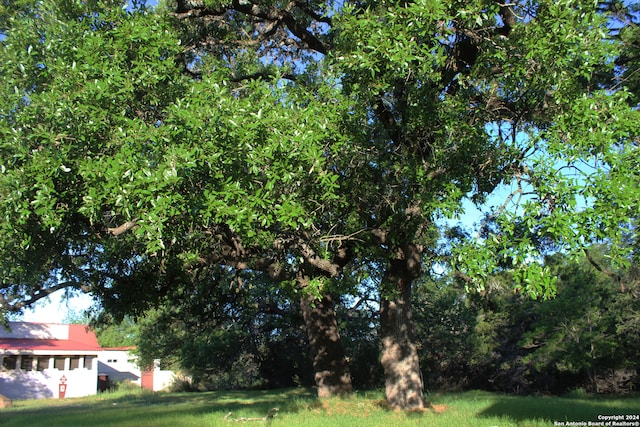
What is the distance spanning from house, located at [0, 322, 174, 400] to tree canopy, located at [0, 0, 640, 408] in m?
26.7

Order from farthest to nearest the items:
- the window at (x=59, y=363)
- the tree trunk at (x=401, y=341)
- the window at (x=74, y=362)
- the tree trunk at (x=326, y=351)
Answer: the window at (x=74, y=362)
the window at (x=59, y=363)
the tree trunk at (x=326, y=351)
the tree trunk at (x=401, y=341)

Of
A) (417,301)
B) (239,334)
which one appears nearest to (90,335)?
(239,334)

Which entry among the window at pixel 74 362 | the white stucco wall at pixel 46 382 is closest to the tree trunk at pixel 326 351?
the white stucco wall at pixel 46 382

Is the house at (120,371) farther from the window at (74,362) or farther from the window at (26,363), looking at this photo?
the window at (26,363)

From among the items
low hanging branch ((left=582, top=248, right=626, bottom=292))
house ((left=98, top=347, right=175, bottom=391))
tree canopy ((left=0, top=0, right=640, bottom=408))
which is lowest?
house ((left=98, top=347, right=175, bottom=391))

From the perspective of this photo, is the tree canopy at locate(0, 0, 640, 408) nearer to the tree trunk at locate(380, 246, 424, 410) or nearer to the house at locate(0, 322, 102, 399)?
the tree trunk at locate(380, 246, 424, 410)

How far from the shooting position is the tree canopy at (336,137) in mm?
7156

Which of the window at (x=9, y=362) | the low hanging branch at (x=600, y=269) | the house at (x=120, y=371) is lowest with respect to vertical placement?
the house at (x=120, y=371)

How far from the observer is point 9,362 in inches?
1281

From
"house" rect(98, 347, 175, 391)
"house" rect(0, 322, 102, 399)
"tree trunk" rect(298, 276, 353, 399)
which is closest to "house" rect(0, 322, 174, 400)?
"house" rect(0, 322, 102, 399)

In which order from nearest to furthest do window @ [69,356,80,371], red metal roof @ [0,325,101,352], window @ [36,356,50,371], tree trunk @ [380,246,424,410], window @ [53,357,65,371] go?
tree trunk @ [380,246,424,410]
red metal roof @ [0,325,101,352]
window @ [36,356,50,371]
window @ [53,357,65,371]
window @ [69,356,80,371]

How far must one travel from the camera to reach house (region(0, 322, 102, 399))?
32.3 metres

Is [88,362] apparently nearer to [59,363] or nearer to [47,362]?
[59,363]

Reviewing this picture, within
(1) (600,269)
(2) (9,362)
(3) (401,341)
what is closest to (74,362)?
(2) (9,362)
